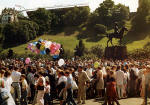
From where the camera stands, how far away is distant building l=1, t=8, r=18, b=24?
4808 inches

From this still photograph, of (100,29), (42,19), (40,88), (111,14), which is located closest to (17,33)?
(42,19)

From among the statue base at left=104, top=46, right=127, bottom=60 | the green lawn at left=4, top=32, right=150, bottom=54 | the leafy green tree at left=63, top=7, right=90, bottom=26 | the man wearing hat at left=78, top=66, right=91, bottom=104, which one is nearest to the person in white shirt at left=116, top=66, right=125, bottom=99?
the man wearing hat at left=78, top=66, right=91, bottom=104

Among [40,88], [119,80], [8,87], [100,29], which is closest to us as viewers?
[8,87]

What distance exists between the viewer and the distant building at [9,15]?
122m

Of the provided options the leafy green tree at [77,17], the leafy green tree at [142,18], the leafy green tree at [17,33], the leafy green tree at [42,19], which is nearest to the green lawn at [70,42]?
the leafy green tree at [17,33]

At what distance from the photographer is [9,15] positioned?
123 metres

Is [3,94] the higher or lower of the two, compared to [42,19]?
higher

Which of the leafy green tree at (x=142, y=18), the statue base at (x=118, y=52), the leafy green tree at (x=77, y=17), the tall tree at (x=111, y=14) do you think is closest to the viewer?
the statue base at (x=118, y=52)

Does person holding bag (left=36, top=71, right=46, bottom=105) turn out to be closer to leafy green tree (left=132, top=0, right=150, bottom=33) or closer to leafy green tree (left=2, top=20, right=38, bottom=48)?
leafy green tree (left=2, top=20, right=38, bottom=48)

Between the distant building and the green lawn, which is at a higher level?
the distant building

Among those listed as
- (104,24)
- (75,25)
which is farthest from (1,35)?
(104,24)

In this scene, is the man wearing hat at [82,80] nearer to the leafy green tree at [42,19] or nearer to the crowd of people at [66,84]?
the crowd of people at [66,84]

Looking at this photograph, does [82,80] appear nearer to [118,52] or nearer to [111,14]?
[118,52]

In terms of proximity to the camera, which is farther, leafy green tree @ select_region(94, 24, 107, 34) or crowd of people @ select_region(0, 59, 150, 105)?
leafy green tree @ select_region(94, 24, 107, 34)
